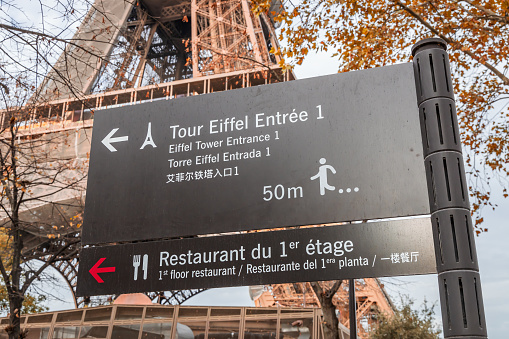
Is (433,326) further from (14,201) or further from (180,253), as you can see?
(180,253)

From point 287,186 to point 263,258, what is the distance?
0.47 m

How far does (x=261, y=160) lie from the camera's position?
11.6ft

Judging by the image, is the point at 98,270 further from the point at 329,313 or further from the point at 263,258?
the point at 329,313

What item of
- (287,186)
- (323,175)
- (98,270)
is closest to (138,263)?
(98,270)

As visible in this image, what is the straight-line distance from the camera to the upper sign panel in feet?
10.6

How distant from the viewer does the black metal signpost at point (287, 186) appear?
300 cm

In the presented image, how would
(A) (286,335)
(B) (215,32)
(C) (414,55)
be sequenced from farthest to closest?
1. (B) (215,32)
2. (A) (286,335)
3. (C) (414,55)

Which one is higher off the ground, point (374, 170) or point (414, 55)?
point (414, 55)

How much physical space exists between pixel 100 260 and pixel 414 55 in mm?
2431

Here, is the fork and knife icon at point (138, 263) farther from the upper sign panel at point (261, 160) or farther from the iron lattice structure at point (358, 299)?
the iron lattice structure at point (358, 299)

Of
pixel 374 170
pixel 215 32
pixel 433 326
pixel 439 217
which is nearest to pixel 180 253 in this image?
pixel 374 170

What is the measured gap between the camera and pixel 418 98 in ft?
10.7

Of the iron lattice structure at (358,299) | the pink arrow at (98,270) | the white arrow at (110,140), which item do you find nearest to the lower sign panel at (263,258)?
the pink arrow at (98,270)

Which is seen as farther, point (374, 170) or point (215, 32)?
point (215, 32)
